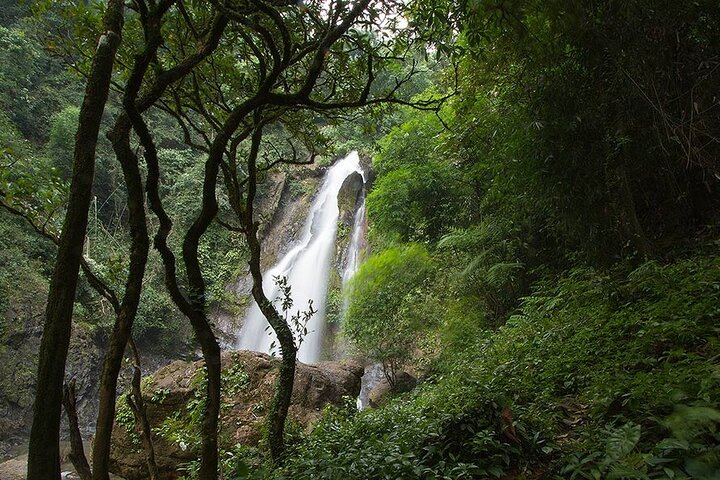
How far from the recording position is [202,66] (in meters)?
5.33

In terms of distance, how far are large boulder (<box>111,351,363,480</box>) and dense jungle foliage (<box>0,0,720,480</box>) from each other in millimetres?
721

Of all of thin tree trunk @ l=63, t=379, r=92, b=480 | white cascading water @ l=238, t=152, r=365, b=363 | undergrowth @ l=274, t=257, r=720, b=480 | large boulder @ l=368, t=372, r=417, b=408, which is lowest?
undergrowth @ l=274, t=257, r=720, b=480

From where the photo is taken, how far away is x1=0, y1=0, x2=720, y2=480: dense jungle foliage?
2.76 m

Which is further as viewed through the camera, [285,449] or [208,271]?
[208,271]

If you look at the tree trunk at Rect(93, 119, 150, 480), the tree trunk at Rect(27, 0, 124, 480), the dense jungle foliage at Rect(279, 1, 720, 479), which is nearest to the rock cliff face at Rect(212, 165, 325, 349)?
the dense jungle foliage at Rect(279, 1, 720, 479)

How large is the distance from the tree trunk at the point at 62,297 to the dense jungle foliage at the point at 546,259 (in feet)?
4.74

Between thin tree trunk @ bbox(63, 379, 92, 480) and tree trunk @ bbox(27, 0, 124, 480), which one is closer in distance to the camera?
tree trunk @ bbox(27, 0, 124, 480)

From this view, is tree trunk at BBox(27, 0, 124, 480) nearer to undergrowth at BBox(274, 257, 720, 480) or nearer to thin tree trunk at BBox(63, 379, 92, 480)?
thin tree trunk at BBox(63, 379, 92, 480)

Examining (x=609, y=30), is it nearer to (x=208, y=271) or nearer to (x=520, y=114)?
(x=520, y=114)

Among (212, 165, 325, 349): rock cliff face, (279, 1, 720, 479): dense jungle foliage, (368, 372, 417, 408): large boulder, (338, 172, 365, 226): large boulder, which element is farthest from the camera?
(212, 165, 325, 349): rock cliff face

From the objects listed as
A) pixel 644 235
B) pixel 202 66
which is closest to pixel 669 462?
pixel 644 235

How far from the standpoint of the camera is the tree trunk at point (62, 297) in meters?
1.88

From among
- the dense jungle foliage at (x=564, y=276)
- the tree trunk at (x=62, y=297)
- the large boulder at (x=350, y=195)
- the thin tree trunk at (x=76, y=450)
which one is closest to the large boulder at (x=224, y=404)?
the dense jungle foliage at (x=564, y=276)

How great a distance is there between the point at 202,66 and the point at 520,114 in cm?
422
